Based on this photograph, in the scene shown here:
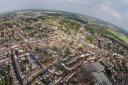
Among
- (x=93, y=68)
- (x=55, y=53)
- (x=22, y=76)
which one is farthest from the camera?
(x=55, y=53)

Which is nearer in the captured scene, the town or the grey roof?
the town

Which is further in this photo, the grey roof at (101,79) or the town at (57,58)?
the grey roof at (101,79)

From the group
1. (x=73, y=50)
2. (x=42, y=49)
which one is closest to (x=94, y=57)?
(x=73, y=50)

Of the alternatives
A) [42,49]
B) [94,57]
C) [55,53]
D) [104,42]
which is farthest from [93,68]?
[104,42]

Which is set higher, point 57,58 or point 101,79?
point 57,58

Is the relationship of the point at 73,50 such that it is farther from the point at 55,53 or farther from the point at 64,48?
the point at 55,53

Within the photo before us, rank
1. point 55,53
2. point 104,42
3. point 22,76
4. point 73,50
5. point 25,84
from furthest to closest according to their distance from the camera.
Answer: point 104,42 → point 73,50 → point 55,53 → point 22,76 → point 25,84

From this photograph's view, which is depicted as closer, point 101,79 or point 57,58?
point 101,79

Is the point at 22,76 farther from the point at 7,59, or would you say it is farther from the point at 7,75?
the point at 7,59

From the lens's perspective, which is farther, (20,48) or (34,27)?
(34,27)
